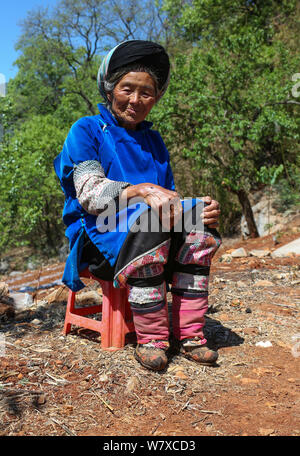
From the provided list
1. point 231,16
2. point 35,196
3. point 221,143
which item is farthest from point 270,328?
point 231,16

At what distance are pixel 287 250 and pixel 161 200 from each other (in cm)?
354

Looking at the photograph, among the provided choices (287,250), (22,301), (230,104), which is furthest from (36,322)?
(230,104)

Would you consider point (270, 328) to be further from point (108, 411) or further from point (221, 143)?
point (221, 143)

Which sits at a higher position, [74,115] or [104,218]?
[74,115]

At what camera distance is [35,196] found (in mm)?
11492

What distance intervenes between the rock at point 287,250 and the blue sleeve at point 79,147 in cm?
331

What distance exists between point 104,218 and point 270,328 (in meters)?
1.37

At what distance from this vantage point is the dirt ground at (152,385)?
1686 millimetres

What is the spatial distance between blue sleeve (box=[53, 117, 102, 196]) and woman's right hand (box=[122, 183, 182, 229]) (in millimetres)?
329

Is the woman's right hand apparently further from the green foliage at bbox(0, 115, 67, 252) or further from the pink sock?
the green foliage at bbox(0, 115, 67, 252)

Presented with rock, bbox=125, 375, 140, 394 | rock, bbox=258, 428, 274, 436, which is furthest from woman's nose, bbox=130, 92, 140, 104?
rock, bbox=258, 428, 274, 436

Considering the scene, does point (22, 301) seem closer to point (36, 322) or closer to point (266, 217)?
point (36, 322)

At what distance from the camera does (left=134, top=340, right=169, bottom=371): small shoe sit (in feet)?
6.71

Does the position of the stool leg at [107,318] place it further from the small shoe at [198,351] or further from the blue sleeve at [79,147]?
the blue sleeve at [79,147]
